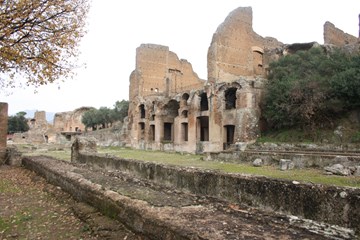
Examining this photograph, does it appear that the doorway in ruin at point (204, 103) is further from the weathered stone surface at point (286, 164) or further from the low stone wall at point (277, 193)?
the low stone wall at point (277, 193)

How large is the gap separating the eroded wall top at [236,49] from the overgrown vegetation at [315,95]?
839 centimetres

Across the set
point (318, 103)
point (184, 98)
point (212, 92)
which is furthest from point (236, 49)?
point (318, 103)

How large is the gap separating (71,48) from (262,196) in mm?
7703

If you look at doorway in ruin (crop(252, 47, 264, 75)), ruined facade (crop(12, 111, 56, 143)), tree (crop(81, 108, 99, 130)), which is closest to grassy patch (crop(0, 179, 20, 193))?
doorway in ruin (crop(252, 47, 264, 75))

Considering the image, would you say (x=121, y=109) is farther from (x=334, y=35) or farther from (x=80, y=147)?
(x=80, y=147)

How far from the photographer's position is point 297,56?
26.2m

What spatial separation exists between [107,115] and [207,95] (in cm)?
3108

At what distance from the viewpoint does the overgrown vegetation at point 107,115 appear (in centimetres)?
5203

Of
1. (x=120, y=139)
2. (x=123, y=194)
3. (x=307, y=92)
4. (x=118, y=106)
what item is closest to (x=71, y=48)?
(x=123, y=194)

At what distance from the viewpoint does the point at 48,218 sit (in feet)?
18.6

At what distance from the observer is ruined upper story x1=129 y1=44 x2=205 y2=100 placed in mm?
40688

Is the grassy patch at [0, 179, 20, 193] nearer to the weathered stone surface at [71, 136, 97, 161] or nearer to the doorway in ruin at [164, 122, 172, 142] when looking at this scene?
the weathered stone surface at [71, 136, 97, 161]

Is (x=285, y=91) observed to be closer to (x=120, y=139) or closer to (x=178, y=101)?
(x=178, y=101)

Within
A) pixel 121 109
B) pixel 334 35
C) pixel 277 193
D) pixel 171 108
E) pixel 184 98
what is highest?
pixel 334 35
